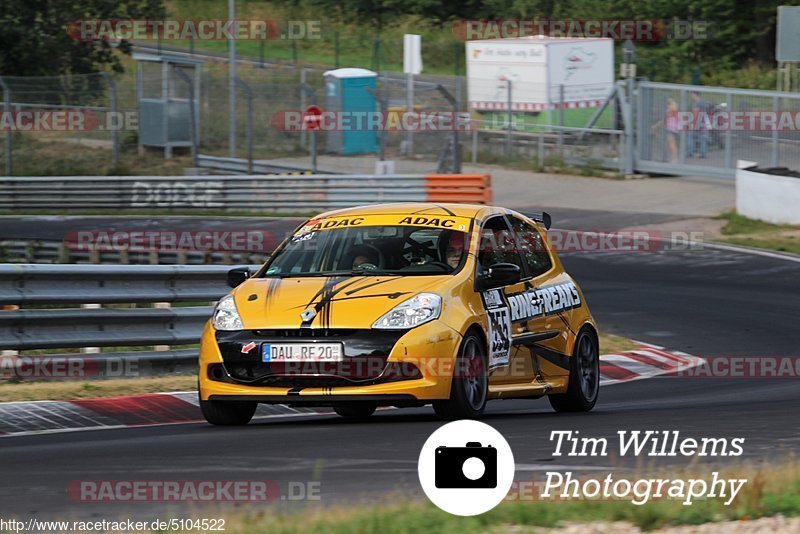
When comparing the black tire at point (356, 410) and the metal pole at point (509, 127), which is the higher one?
the metal pole at point (509, 127)

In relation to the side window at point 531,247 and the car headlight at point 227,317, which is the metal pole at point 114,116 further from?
the car headlight at point 227,317

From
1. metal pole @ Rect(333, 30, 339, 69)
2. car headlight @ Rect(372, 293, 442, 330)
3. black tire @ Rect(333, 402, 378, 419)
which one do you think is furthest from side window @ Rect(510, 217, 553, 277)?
metal pole @ Rect(333, 30, 339, 69)

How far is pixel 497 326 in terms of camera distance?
9.62m

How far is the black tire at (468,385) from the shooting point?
8.88m

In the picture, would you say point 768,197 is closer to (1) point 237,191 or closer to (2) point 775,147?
(2) point 775,147

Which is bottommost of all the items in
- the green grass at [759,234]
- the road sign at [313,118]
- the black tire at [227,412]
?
the green grass at [759,234]

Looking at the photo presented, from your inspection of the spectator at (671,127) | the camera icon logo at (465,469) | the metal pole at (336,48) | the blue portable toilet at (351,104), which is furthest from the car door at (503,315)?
the metal pole at (336,48)

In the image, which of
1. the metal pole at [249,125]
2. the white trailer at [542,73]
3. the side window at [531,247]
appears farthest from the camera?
the white trailer at [542,73]

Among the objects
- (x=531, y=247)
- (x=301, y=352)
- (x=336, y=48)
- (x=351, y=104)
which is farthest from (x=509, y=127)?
(x=301, y=352)

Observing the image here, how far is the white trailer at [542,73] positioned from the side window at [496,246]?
26.8 meters

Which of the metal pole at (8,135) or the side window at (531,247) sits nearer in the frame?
the side window at (531,247)

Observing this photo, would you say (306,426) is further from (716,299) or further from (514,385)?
(716,299)

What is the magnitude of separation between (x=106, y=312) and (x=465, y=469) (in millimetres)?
6873

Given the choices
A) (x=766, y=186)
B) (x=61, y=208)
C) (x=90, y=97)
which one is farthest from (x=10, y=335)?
(x=90, y=97)
